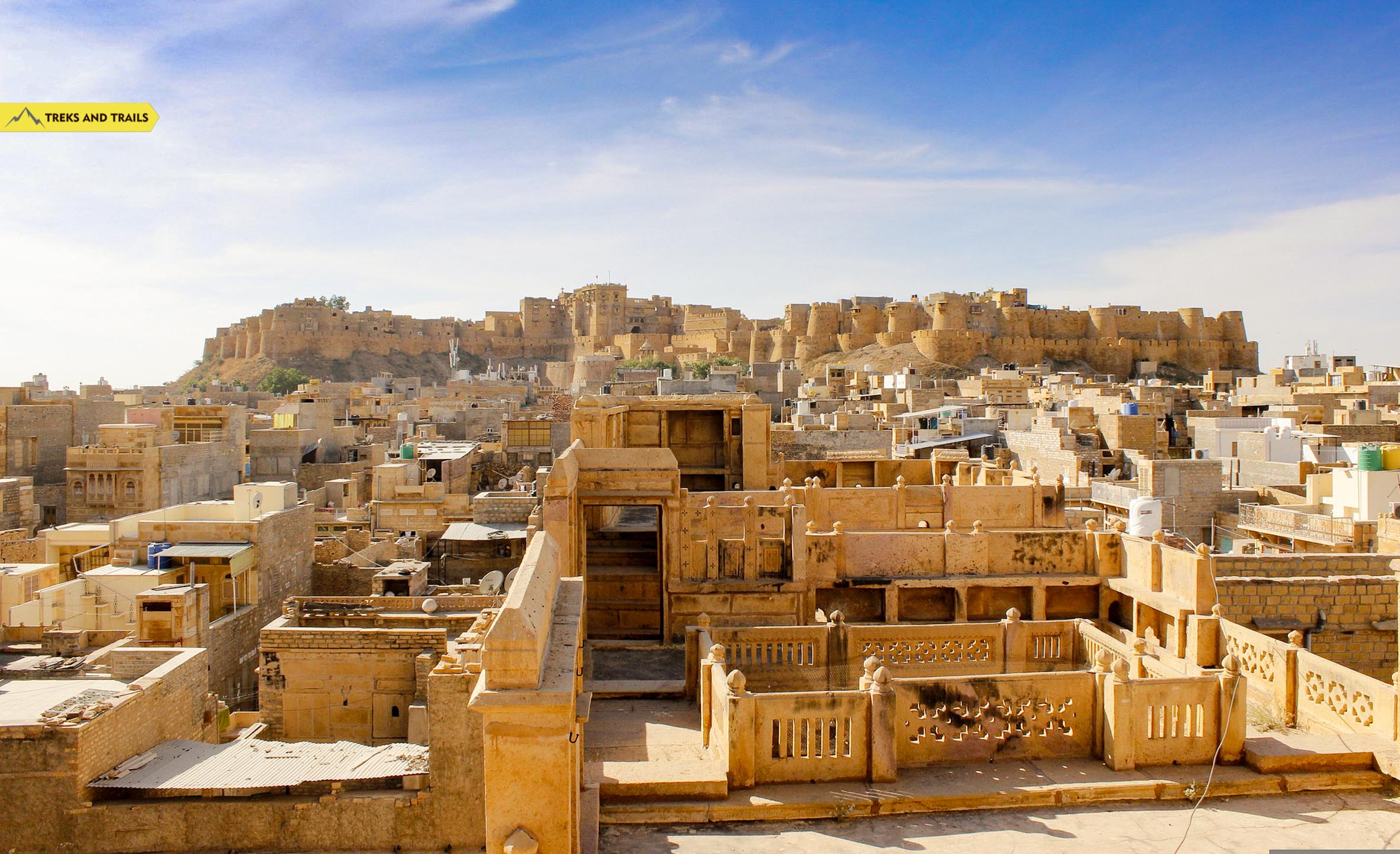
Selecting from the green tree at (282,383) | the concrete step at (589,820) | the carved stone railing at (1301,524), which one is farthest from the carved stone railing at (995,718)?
the green tree at (282,383)

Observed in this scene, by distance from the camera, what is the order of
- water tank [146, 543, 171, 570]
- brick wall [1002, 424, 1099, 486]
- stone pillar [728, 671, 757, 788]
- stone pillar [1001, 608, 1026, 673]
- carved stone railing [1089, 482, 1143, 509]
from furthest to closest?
brick wall [1002, 424, 1099, 486] → carved stone railing [1089, 482, 1143, 509] → water tank [146, 543, 171, 570] → stone pillar [1001, 608, 1026, 673] → stone pillar [728, 671, 757, 788]

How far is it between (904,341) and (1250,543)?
57.5 metres

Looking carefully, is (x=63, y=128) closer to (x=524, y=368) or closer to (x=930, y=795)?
(x=930, y=795)

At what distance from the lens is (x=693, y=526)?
39.7 feet

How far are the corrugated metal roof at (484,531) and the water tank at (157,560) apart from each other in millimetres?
5193

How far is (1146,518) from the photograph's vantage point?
1359 centimetres

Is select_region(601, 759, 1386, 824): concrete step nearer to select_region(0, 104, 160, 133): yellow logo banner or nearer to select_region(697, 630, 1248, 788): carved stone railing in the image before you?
select_region(697, 630, 1248, 788): carved stone railing

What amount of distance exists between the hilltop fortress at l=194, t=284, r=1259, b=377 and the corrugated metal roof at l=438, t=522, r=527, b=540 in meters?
52.6

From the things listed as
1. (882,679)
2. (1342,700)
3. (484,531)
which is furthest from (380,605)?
(1342,700)

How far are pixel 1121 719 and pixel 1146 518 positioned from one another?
641 centimetres

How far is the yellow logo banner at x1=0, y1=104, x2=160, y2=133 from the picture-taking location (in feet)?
31.2

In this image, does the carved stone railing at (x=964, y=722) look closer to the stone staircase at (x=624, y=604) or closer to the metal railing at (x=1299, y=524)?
the stone staircase at (x=624, y=604)

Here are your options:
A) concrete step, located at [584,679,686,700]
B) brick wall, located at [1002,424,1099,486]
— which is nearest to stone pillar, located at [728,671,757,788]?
concrete step, located at [584,679,686,700]

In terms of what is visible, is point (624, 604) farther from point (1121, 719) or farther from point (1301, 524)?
point (1301, 524)
